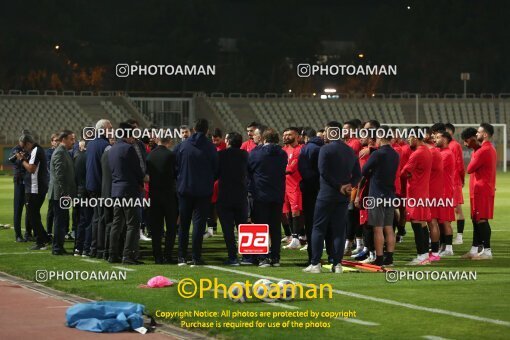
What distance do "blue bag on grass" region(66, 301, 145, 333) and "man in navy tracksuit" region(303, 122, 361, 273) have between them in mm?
4380

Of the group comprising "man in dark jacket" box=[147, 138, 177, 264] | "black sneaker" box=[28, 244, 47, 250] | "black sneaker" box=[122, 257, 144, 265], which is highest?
"man in dark jacket" box=[147, 138, 177, 264]

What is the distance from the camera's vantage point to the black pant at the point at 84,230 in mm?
17172

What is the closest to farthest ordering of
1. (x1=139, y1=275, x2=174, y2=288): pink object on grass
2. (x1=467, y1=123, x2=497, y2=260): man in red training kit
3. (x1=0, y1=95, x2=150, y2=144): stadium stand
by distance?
(x1=139, y1=275, x2=174, y2=288): pink object on grass < (x1=467, y1=123, x2=497, y2=260): man in red training kit < (x1=0, y1=95, x2=150, y2=144): stadium stand

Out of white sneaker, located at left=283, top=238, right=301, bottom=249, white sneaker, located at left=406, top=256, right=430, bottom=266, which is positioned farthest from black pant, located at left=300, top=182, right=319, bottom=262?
white sneaker, located at left=283, top=238, right=301, bottom=249

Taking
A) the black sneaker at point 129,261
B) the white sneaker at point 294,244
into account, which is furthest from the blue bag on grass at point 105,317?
the white sneaker at point 294,244

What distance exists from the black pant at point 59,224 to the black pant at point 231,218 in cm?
278

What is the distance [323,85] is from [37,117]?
103 ft

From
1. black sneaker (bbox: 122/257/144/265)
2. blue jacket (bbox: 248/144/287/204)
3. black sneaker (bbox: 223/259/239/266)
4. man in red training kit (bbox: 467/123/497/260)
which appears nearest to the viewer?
blue jacket (bbox: 248/144/287/204)

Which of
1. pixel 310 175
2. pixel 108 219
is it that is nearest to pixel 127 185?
pixel 108 219

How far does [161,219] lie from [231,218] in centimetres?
101

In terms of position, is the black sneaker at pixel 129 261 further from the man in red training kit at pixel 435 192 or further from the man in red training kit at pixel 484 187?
the man in red training kit at pixel 484 187

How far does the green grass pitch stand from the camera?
10.2 meters

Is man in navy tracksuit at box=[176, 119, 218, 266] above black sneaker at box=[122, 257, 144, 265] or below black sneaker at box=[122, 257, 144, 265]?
above

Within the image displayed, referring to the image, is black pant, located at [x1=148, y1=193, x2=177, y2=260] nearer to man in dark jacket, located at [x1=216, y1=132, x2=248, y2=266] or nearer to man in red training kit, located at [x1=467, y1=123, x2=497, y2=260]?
man in dark jacket, located at [x1=216, y1=132, x2=248, y2=266]
